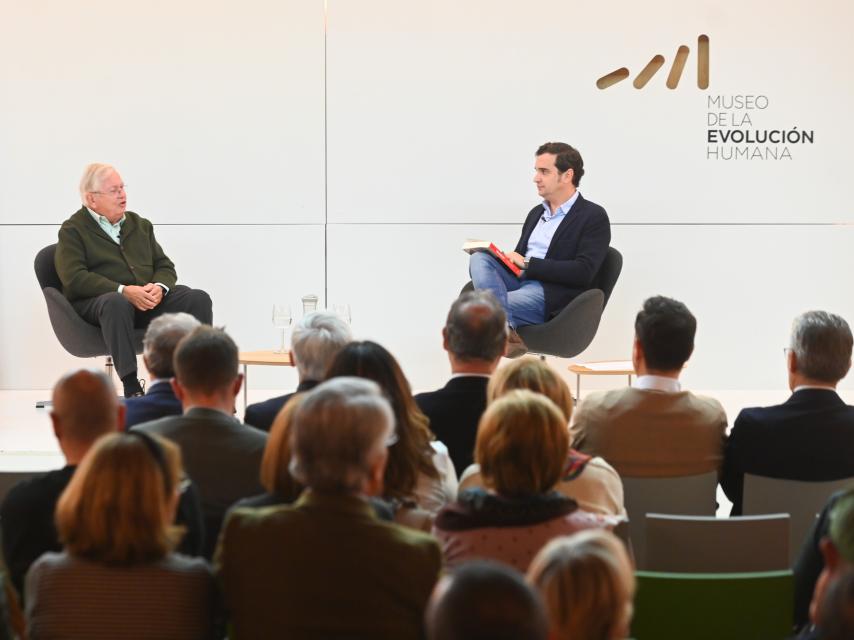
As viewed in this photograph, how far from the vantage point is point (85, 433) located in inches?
104

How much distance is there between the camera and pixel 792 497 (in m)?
3.30

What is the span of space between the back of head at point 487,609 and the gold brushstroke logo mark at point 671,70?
646cm

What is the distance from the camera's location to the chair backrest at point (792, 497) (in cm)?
326

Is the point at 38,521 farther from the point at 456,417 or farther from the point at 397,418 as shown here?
the point at 456,417

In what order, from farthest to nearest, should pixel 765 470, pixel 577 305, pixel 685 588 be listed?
1. pixel 577 305
2. pixel 765 470
3. pixel 685 588

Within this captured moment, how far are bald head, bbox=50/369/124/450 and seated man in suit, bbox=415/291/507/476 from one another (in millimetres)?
1175

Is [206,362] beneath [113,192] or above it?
beneath

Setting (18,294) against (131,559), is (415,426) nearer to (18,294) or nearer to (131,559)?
(131,559)

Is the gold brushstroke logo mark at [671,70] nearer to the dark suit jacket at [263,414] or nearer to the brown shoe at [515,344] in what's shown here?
the brown shoe at [515,344]

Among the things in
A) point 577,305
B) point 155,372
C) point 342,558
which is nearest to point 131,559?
point 342,558

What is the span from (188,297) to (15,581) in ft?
13.3

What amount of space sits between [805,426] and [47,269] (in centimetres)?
465

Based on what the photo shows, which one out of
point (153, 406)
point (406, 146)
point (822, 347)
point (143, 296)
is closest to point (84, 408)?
point (153, 406)

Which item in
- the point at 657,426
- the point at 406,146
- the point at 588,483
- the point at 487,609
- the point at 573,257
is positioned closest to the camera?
the point at 487,609
